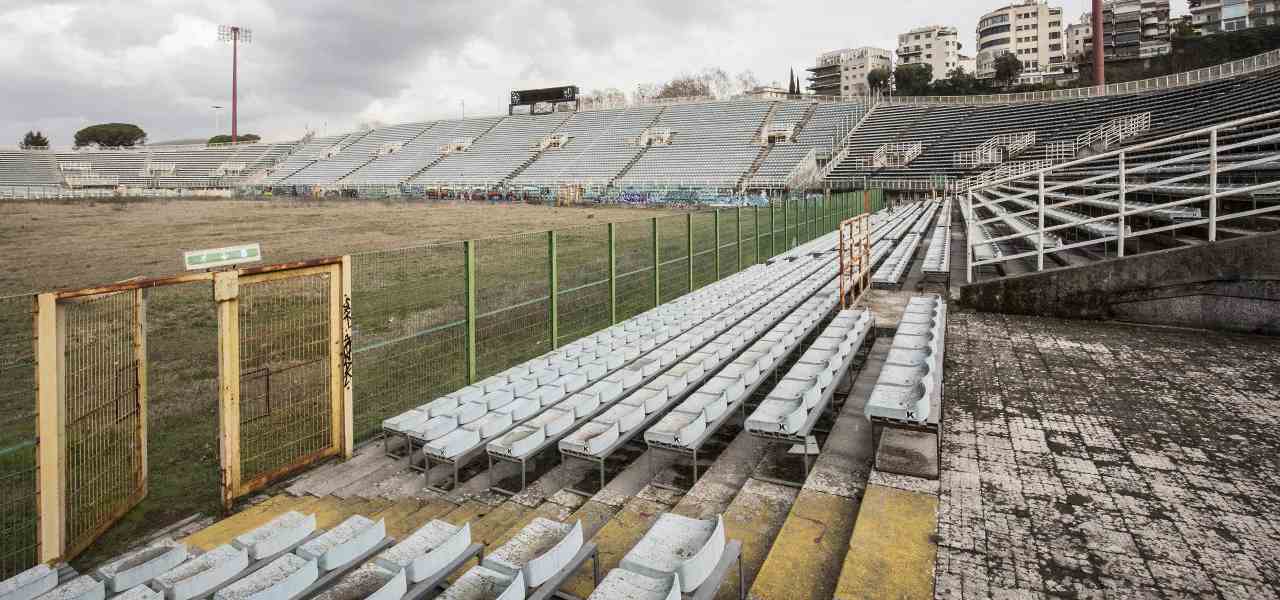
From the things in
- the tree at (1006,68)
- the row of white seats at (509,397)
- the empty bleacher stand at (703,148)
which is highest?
the tree at (1006,68)

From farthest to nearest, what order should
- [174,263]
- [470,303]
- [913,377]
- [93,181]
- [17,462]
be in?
1. [93,181]
2. [174,263]
3. [470,303]
4. [17,462]
5. [913,377]

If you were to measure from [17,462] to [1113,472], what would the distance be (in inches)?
290

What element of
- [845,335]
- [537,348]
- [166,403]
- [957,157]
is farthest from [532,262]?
[957,157]

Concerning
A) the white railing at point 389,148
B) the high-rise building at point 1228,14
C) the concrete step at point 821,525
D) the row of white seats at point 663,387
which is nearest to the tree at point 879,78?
the high-rise building at point 1228,14

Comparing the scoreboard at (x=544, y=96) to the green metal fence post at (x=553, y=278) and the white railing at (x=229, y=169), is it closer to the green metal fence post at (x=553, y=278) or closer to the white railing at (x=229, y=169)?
the white railing at (x=229, y=169)

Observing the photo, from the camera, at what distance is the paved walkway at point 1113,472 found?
2.74 metres

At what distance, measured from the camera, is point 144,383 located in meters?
4.14

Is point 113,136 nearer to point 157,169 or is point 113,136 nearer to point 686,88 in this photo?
point 157,169

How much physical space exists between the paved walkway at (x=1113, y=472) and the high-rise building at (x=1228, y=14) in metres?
100

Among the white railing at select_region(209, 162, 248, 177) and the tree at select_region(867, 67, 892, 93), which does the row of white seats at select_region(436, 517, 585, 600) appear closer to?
the white railing at select_region(209, 162, 248, 177)

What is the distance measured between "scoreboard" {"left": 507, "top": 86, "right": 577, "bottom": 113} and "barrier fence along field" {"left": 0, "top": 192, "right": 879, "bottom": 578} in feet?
198

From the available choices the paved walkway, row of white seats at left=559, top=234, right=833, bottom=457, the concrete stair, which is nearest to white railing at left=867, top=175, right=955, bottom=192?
row of white seats at left=559, top=234, right=833, bottom=457

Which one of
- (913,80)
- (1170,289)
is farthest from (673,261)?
(913,80)

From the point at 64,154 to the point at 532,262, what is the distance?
9144 cm
